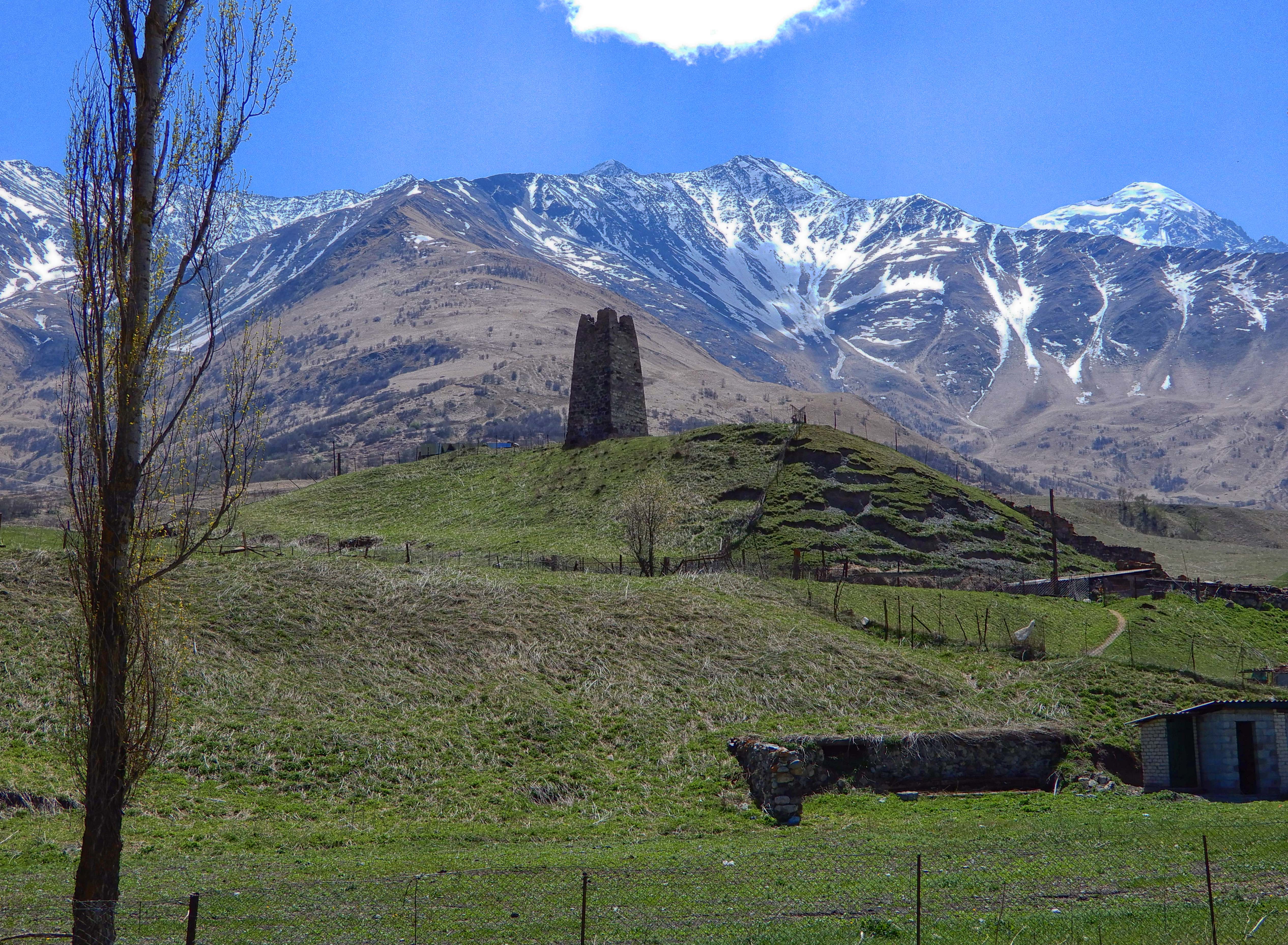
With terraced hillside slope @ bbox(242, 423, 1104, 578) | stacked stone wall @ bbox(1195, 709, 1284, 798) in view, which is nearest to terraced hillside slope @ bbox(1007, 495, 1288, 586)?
terraced hillside slope @ bbox(242, 423, 1104, 578)

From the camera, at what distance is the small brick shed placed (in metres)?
26.4

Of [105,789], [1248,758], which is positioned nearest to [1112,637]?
[1248,758]

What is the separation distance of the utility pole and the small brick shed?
81.0 feet

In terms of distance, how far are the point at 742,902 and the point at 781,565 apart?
39676 millimetres

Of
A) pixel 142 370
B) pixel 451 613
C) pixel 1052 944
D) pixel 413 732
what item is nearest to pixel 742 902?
pixel 1052 944

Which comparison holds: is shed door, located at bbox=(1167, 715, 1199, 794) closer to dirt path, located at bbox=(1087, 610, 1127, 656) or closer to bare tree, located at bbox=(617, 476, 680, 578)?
dirt path, located at bbox=(1087, 610, 1127, 656)

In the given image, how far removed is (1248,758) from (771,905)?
18947 mm

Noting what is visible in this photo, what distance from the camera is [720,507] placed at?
2486 inches

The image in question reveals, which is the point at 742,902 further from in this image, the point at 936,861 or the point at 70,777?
the point at 70,777

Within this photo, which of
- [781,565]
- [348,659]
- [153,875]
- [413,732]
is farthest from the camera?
[781,565]

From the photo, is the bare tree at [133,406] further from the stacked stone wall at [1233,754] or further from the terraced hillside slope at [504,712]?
the stacked stone wall at [1233,754]

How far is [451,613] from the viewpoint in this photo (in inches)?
1454

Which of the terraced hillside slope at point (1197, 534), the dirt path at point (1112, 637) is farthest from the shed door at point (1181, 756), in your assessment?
the terraced hillside slope at point (1197, 534)

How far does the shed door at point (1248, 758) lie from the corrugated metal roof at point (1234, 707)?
0.74 metres
